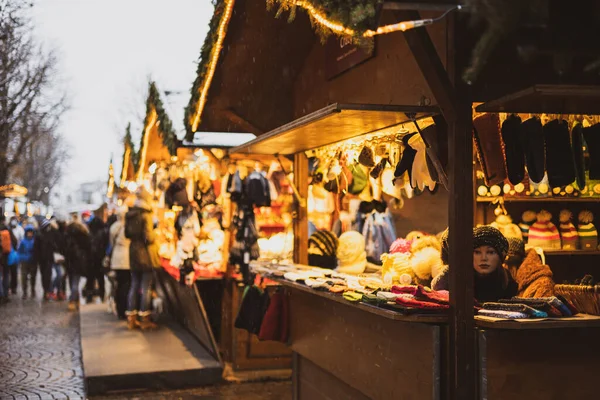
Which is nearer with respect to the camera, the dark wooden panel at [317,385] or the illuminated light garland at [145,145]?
the dark wooden panel at [317,385]

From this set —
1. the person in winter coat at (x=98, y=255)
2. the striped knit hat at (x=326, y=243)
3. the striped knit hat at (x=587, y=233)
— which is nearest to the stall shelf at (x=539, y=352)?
the striped knit hat at (x=326, y=243)

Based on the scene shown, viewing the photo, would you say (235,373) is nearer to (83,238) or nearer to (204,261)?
(204,261)

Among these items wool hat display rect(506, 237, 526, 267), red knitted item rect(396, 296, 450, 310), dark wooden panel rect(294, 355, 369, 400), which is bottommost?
dark wooden panel rect(294, 355, 369, 400)

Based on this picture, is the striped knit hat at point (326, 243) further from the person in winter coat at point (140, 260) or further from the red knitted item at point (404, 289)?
the person in winter coat at point (140, 260)

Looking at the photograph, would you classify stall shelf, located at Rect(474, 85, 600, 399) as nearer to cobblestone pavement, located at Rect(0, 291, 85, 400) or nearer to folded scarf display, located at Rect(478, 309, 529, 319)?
folded scarf display, located at Rect(478, 309, 529, 319)

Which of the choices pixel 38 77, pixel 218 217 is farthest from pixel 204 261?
pixel 38 77

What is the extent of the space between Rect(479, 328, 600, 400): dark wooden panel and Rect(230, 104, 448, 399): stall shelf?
12.9 inches

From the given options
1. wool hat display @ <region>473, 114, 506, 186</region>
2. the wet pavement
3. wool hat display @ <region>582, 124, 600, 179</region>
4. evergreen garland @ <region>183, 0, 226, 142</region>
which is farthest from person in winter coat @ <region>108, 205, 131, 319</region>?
wool hat display @ <region>582, 124, 600, 179</region>

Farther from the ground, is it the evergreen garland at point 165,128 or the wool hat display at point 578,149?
the evergreen garland at point 165,128

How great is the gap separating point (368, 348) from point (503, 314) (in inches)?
61.0

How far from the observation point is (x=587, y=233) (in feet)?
30.5

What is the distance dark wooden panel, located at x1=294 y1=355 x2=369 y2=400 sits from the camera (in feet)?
23.6

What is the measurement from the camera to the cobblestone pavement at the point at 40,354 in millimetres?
9977

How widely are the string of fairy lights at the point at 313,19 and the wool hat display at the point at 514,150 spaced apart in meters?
0.99
